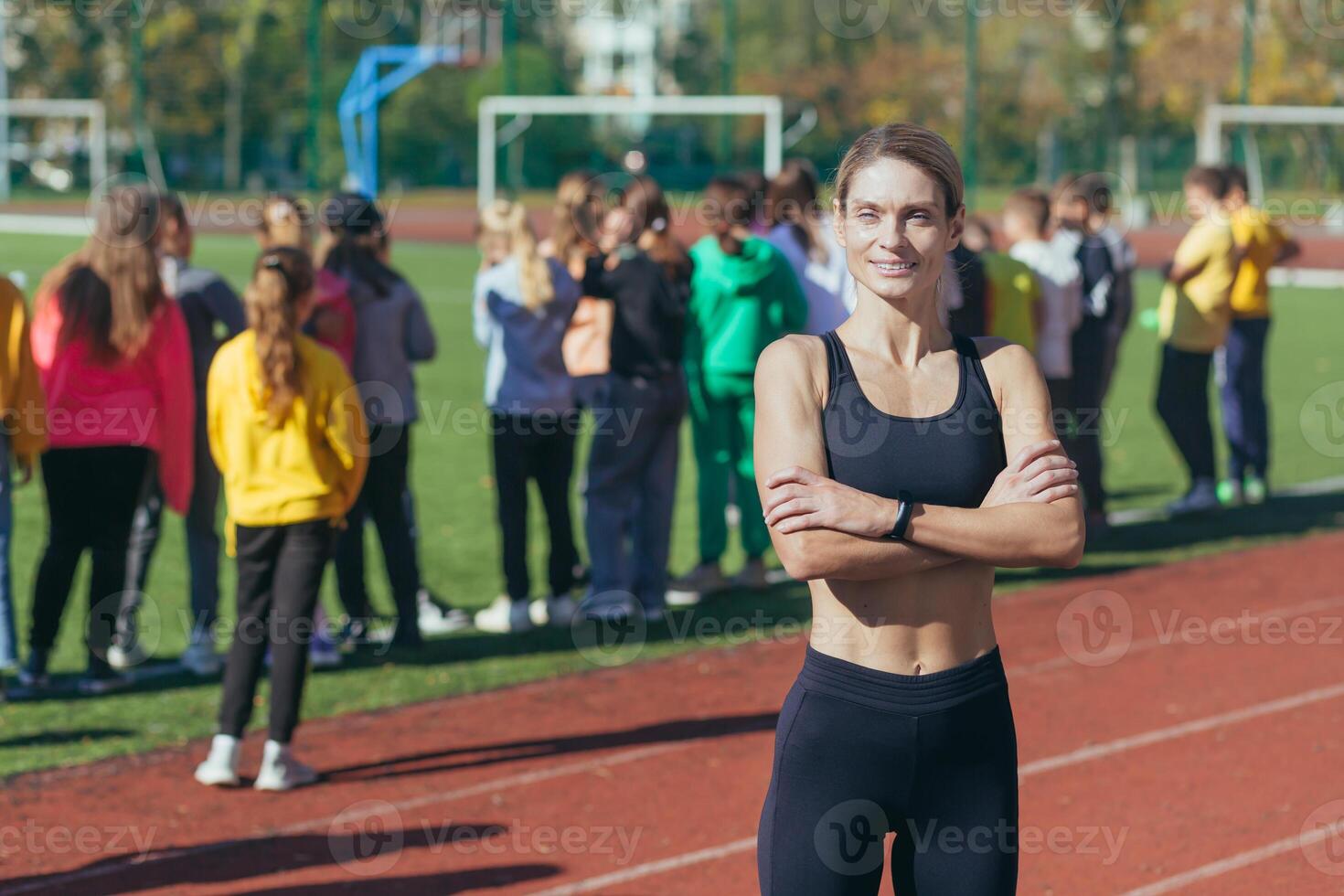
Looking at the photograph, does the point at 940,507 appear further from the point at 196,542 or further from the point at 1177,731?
the point at 196,542

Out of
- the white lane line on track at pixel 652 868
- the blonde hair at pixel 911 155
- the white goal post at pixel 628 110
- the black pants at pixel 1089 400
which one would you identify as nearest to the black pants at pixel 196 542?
the white lane line on track at pixel 652 868

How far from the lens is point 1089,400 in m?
10.6

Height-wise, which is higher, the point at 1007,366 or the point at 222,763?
the point at 1007,366

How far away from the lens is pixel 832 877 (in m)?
3.04

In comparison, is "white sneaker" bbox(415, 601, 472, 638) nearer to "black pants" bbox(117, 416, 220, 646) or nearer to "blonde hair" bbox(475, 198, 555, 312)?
"black pants" bbox(117, 416, 220, 646)

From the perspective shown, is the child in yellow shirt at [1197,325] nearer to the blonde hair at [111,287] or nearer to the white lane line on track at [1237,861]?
the white lane line on track at [1237,861]

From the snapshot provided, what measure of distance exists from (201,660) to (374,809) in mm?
1951

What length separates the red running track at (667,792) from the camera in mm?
5297

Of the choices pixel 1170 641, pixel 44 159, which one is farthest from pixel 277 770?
pixel 44 159

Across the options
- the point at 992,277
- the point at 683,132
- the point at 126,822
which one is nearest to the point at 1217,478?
the point at 992,277

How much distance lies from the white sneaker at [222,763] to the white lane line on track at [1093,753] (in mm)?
1456

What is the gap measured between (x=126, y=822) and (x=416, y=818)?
37.9 inches

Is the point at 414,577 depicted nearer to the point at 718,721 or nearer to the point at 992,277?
the point at 718,721

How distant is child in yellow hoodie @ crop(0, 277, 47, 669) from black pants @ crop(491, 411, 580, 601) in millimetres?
2216
